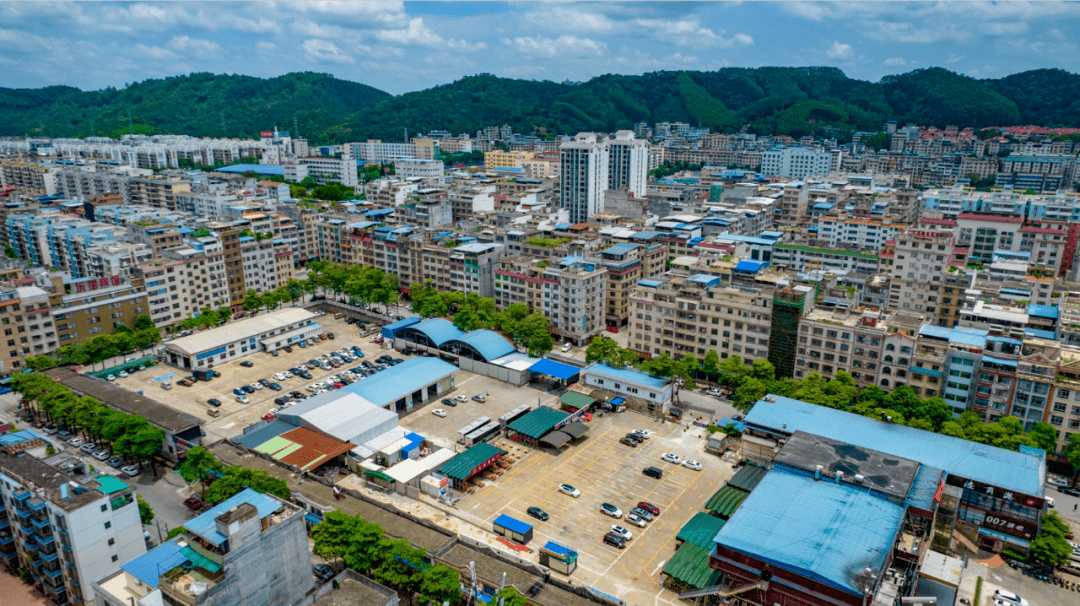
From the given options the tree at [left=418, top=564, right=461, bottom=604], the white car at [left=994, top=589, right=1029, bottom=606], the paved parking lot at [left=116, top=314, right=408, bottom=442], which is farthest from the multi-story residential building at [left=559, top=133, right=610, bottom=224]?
the tree at [left=418, top=564, right=461, bottom=604]

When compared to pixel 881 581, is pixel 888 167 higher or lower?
higher

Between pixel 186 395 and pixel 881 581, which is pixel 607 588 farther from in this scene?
pixel 186 395

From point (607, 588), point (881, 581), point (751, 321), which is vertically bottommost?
point (607, 588)

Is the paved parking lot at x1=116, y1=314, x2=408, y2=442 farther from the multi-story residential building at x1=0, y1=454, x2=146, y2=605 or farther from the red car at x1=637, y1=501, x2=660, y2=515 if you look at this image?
the red car at x1=637, y1=501, x2=660, y2=515

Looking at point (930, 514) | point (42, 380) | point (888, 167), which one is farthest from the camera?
point (888, 167)

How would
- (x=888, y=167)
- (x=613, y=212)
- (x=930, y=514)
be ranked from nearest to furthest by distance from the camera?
(x=930, y=514) → (x=613, y=212) → (x=888, y=167)

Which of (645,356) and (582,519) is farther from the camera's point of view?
(645,356)

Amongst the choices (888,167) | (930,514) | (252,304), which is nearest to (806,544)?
(930,514)

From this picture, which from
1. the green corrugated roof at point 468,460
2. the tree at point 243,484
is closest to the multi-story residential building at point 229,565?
the tree at point 243,484
